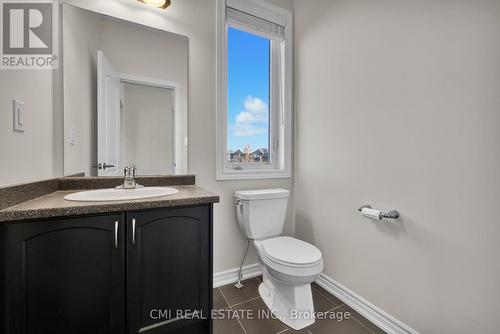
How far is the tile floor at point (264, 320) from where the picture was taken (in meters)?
1.36

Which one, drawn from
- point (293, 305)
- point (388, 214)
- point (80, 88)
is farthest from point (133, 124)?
point (388, 214)

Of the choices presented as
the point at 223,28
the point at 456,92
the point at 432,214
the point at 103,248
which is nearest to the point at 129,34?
the point at 223,28

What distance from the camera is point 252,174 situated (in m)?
1.95

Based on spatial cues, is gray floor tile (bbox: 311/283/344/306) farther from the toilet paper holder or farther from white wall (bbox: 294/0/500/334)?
the toilet paper holder

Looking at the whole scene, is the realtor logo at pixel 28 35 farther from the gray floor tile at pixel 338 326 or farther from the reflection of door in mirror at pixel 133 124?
the gray floor tile at pixel 338 326

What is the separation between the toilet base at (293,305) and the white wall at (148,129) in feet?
3.79

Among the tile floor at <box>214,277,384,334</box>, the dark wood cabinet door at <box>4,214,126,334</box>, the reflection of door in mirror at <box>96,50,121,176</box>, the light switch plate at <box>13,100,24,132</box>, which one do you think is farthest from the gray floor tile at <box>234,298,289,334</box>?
the light switch plate at <box>13,100,24,132</box>

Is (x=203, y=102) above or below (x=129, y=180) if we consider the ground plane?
A: above

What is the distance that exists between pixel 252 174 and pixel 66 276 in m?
1.36

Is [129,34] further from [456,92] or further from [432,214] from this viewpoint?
[432,214]

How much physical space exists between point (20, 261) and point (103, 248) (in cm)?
26

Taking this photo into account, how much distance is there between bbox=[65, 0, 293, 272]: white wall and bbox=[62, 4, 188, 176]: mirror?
0.06 meters

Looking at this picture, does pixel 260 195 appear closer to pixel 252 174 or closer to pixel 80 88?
pixel 252 174

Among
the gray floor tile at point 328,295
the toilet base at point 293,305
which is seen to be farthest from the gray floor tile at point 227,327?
the gray floor tile at point 328,295
